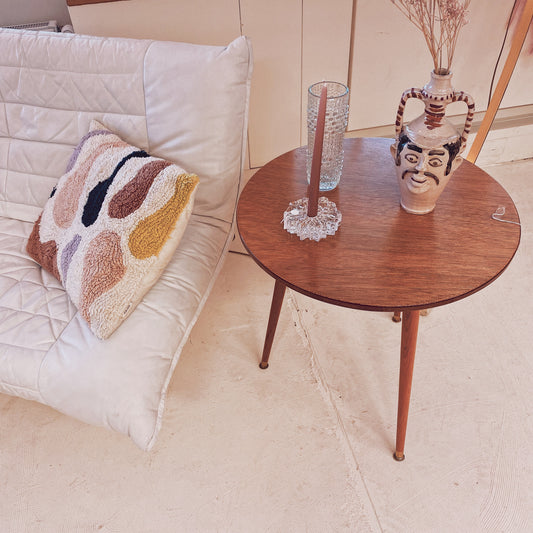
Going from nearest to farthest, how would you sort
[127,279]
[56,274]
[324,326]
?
[127,279], [56,274], [324,326]

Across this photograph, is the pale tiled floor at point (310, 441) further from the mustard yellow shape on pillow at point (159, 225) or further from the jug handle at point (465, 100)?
the jug handle at point (465, 100)

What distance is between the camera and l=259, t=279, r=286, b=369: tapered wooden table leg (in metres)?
1.16

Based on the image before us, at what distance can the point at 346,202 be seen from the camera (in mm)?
1034

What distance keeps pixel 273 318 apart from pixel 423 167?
0.54 metres

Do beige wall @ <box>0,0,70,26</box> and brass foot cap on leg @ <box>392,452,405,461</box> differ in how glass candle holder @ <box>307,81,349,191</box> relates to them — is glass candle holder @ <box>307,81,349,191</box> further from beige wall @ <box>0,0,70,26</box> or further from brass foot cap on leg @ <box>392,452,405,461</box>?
beige wall @ <box>0,0,70,26</box>

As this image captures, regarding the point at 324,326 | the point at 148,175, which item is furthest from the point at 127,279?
the point at 324,326

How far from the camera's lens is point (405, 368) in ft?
3.25

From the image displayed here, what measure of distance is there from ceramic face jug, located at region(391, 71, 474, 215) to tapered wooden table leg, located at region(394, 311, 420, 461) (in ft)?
0.82

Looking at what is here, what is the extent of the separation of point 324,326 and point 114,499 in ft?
2.31

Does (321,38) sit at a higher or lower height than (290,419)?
higher

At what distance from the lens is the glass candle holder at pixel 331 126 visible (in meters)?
0.97

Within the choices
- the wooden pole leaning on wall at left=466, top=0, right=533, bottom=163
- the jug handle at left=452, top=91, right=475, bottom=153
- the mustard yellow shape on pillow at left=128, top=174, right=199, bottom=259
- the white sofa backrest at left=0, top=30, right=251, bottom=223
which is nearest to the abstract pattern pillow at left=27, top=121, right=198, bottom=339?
the mustard yellow shape on pillow at left=128, top=174, right=199, bottom=259

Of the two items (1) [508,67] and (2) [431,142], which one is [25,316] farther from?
(1) [508,67]

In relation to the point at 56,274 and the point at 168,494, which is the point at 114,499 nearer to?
the point at 168,494
